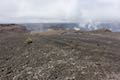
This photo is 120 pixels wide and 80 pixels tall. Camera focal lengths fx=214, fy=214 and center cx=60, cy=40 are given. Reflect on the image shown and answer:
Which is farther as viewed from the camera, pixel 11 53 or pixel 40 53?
pixel 11 53

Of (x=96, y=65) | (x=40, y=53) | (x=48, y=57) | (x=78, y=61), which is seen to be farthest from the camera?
(x=40, y=53)

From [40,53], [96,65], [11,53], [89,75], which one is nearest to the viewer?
[89,75]

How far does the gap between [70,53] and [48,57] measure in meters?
1.80

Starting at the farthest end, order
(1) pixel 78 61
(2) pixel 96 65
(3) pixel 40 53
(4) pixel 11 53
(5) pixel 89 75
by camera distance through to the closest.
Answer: (4) pixel 11 53 < (3) pixel 40 53 < (1) pixel 78 61 < (2) pixel 96 65 < (5) pixel 89 75

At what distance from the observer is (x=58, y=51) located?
1741 cm

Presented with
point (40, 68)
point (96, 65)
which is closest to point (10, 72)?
point (40, 68)

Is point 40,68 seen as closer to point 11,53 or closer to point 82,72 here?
point 82,72

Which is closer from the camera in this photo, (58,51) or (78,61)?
(78,61)

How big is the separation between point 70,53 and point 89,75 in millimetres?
4851

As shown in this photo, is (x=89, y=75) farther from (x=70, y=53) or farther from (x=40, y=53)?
(x=40, y=53)

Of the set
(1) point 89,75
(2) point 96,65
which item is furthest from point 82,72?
(2) point 96,65

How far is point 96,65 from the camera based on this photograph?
13.5 metres

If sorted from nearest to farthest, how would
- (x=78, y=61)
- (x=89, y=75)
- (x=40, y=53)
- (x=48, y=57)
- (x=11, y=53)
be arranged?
(x=89, y=75) < (x=78, y=61) < (x=48, y=57) < (x=40, y=53) < (x=11, y=53)

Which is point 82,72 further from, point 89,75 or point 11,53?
point 11,53
